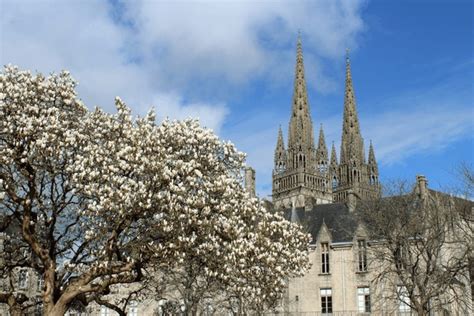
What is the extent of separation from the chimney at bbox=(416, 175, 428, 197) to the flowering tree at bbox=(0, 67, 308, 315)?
91.0ft

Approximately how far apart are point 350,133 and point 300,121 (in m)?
15.9

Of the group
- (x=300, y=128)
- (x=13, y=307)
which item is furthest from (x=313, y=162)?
(x=13, y=307)

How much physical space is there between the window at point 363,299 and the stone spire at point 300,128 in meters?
99.2

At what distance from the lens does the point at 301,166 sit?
14925cm

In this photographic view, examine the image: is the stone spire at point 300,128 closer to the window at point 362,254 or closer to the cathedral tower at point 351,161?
the cathedral tower at point 351,161

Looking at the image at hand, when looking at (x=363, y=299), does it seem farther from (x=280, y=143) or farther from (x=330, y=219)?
(x=280, y=143)

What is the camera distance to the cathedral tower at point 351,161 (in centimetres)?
15512

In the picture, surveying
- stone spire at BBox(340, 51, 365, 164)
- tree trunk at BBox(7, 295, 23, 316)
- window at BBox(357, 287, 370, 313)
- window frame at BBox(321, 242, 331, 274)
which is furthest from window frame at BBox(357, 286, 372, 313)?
stone spire at BBox(340, 51, 365, 164)

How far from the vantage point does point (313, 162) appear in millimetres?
152625

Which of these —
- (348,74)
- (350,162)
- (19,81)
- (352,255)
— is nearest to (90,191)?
(19,81)

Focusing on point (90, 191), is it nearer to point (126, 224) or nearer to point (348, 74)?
point (126, 224)

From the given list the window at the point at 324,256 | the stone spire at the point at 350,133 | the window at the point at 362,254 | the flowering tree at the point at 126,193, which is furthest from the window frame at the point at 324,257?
the stone spire at the point at 350,133

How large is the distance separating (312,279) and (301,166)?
319 ft

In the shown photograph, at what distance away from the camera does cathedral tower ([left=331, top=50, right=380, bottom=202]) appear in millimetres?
155125
